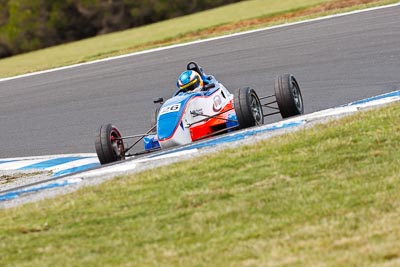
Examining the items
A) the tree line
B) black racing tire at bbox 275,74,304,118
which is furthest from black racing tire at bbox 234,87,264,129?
the tree line

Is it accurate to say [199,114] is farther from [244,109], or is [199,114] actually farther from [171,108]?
[244,109]

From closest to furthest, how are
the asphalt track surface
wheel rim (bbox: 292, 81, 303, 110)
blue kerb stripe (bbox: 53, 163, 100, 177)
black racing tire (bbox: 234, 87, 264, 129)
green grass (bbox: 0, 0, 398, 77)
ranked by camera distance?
black racing tire (bbox: 234, 87, 264, 129)
blue kerb stripe (bbox: 53, 163, 100, 177)
wheel rim (bbox: 292, 81, 303, 110)
the asphalt track surface
green grass (bbox: 0, 0, 398, 77)

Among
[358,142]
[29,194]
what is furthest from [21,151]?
[358,142]

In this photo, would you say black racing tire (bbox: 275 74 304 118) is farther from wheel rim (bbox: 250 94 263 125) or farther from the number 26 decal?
the number 26 decal

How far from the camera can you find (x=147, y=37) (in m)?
26.3

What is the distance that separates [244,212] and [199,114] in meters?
4.70

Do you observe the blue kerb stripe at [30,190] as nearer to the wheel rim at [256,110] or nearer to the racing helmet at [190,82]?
the wheel rim at [256,110]

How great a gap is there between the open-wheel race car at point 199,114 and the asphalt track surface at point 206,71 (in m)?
1.53

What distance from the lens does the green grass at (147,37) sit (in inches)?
951

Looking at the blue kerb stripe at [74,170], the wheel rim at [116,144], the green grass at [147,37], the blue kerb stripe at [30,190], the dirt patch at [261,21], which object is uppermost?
the green grass at [147,37]

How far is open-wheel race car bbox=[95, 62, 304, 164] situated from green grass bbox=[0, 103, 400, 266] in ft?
7.78

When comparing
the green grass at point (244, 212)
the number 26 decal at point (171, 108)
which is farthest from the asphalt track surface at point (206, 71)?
the green grass at point (244, 212)

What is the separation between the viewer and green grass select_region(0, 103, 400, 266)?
18.1ft

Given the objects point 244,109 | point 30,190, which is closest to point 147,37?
point 244,109
